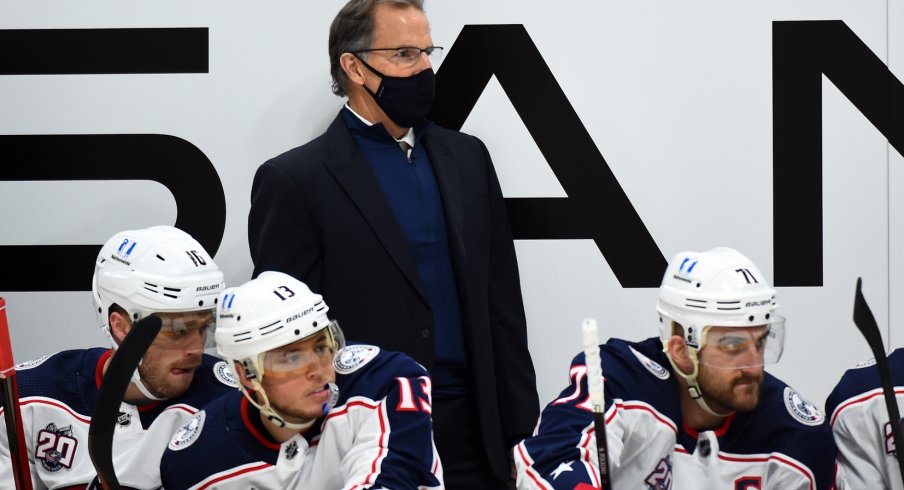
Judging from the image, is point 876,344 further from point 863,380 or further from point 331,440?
point 331,440

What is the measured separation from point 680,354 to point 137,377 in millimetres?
1324

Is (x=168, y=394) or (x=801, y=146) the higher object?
(x=801, y=146)

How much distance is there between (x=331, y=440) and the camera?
2588 millimetres

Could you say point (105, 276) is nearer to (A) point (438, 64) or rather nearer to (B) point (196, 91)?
(B) point (196, 91)

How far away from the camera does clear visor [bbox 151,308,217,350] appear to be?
2852 millimetres

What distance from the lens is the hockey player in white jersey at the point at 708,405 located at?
2598 millimetres

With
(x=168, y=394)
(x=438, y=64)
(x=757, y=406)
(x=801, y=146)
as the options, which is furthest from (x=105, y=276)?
(x=801, y=146)

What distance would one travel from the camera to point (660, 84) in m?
3.69

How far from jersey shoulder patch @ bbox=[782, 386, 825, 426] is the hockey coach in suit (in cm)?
81

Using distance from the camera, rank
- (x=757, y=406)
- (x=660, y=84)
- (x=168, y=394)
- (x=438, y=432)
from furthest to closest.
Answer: (x=660, y=84)
(x=438, y=432)
(x=168, y=394)
(x=757, y=406)

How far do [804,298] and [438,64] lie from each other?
4.55ft

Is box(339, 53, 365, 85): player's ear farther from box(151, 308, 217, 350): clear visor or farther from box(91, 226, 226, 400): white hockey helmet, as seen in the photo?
box(151, 308, 217, 350): clear visor

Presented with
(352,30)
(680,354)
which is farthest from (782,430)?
(352,30)

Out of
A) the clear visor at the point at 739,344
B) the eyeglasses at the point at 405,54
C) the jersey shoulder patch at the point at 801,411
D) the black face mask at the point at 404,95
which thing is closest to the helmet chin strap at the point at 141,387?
the black face mask at the point at 404,95
